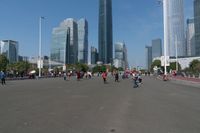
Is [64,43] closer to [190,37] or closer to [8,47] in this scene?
[8,47]

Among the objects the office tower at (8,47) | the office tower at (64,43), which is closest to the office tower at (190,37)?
the office tower at (64,43)

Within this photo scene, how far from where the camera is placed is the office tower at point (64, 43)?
6019 inches

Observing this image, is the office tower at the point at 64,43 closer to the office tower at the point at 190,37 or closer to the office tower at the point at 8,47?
the office tower at the point at 8,47

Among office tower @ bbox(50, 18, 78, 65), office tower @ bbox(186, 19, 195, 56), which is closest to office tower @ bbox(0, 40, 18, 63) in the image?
office tower @ bbox(50, 18, 78, 65)

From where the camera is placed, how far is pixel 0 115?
10.5 meters

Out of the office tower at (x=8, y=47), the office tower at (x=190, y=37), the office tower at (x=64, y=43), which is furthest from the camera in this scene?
the office tower at (x=8, y=47)

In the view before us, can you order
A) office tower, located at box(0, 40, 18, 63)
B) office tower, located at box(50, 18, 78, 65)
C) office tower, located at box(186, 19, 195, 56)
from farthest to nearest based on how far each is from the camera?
1. office tower, located at box(0, 40, 18, 63)
2. office tower, located at box(186, 19, 195, 56)
3. office tower, located at box(50, 18, 78, 65)

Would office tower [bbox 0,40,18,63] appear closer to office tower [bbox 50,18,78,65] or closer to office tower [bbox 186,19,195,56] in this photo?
office tower [bbox 50,18,78,65]

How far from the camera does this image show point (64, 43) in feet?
504

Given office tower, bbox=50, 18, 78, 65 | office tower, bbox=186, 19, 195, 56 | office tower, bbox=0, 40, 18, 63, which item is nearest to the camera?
office tower, bbox=50, 18, 78, 65

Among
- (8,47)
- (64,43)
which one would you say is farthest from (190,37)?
(8,47)

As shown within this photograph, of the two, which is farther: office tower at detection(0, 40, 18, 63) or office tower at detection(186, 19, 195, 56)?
office tower at detection(0, 40, 18, 63)

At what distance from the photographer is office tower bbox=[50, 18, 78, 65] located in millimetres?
152875

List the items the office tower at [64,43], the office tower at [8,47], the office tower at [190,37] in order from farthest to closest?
the office tower at [8,47] → the office tower at [190,37] → the office tower at [64,43]
